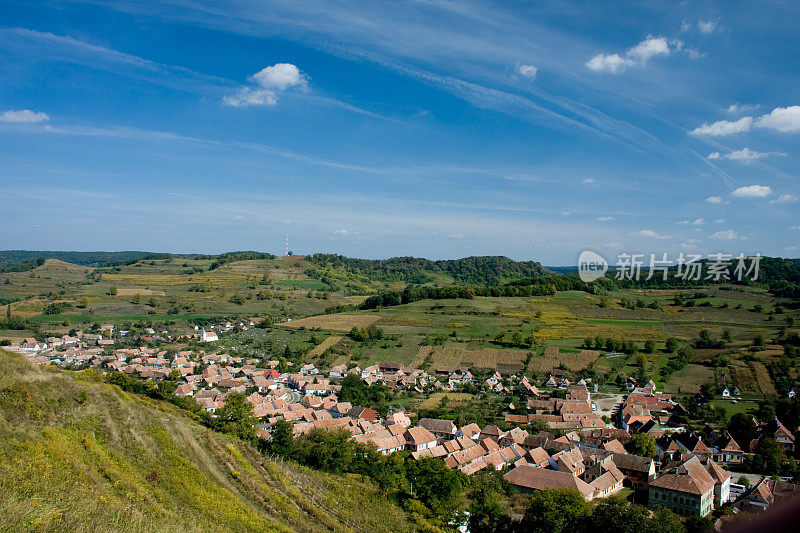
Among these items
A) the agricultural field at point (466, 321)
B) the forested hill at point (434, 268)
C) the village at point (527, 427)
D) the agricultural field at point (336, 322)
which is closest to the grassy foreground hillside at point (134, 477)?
the village at point (527, 427)

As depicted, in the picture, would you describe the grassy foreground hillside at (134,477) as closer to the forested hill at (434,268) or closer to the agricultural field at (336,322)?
→ the agricultural field at (336,322)

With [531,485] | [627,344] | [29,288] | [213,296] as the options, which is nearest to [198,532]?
[531,485]

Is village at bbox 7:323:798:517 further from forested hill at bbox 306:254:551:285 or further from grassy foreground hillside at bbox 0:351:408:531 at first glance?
forested hill at bbox 306:254:551:285

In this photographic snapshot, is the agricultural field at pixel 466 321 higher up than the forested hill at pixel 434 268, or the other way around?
the forested hill at pixel 434 268

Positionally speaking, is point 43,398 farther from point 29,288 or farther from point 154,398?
point 29,288

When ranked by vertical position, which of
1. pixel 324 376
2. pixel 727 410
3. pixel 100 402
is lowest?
pixel 324 376
